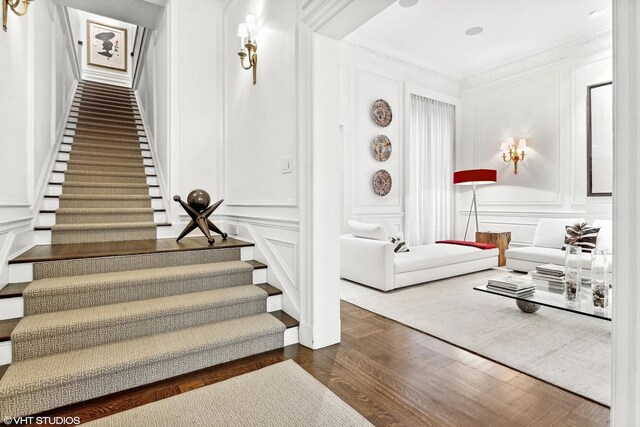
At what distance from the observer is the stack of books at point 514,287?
2.61 metres

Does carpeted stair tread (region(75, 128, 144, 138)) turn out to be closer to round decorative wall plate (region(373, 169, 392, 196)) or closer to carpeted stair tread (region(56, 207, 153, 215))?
carpeted stair tread (region(56, 207, 153, 215))

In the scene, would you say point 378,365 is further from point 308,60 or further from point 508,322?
point 308,60

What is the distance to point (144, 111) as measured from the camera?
6199 millimetres

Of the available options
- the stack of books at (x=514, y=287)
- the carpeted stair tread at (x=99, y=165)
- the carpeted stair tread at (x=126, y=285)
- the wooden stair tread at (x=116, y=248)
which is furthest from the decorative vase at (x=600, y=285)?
the carpeted stair tread at (x=99, y=165)

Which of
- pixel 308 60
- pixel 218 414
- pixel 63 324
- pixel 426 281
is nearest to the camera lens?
pixel 218 414

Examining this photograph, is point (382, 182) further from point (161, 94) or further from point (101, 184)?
point (101, 184)

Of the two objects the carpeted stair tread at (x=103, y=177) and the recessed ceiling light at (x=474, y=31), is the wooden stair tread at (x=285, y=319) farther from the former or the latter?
the recessed ceiling light at (x=474, y=31)

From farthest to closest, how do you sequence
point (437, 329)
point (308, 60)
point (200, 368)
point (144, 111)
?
point (144, 111), point (437, 329), point (308, 60), point (200, 368)

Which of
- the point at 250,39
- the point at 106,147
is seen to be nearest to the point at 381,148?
the point at 250,39

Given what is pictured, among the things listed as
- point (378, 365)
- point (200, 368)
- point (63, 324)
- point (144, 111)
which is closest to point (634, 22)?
point (378, 365)

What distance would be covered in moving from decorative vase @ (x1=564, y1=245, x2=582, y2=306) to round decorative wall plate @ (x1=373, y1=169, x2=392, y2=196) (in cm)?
307

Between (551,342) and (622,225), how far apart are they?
190 centimetres

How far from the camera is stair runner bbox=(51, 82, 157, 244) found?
3.13m

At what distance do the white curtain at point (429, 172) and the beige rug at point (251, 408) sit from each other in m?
4.26
